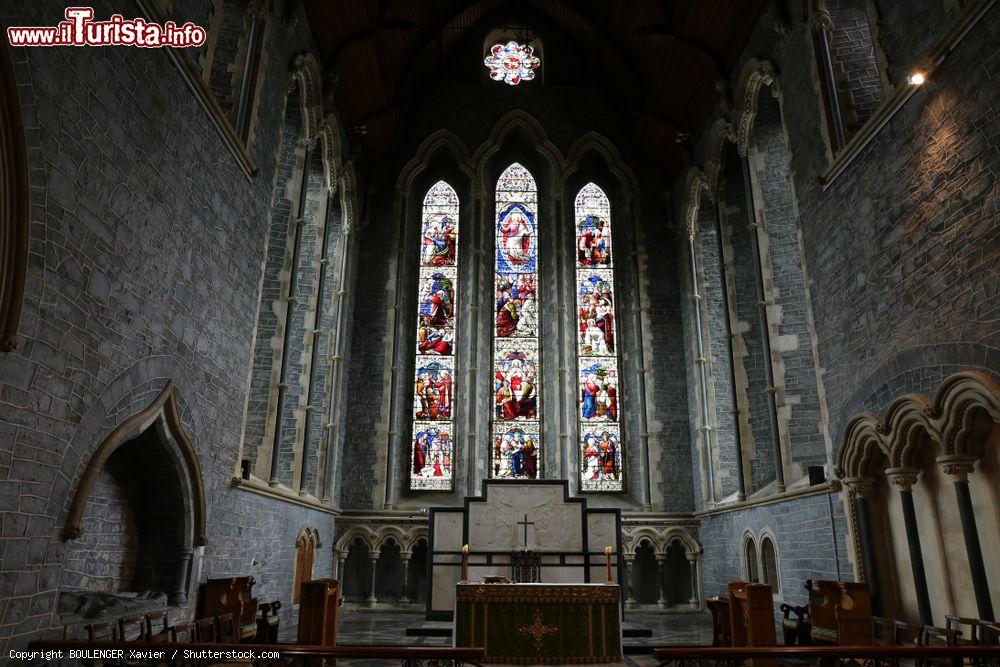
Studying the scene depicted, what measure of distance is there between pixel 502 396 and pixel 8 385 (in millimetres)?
9373

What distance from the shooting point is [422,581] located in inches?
470

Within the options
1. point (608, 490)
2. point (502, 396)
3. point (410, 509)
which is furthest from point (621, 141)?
point (410, 509)

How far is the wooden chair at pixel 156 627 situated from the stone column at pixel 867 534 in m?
6.34

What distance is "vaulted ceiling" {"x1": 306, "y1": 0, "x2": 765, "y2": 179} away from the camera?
35.2 feet

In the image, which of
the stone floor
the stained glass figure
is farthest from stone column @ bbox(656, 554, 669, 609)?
the stained glass figure

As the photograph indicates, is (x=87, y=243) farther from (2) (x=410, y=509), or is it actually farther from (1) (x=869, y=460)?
(2) (x=410, y=509)

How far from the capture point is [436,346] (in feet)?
43.4

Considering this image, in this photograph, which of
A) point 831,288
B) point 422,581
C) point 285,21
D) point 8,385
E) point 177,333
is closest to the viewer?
point 8,385

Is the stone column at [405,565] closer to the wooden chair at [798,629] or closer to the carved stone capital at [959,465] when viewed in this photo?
the wooden chair at [798,629]

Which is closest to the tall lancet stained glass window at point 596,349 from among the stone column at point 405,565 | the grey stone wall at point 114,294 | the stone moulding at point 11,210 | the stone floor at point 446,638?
the stone floor at point 446,638

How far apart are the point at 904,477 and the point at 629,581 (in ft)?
20.8

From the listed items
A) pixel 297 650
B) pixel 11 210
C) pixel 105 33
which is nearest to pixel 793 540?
pixel 297 650

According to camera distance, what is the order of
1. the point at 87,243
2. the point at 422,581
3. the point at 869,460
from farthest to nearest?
the point at 422,581, the point at 869,460, the point at 87,243

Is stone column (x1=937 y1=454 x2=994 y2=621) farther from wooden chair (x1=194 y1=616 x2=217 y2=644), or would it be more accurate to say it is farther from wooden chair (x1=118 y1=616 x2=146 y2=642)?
wooden chair (x1=118 y1=616 x2=146 y2=642)
